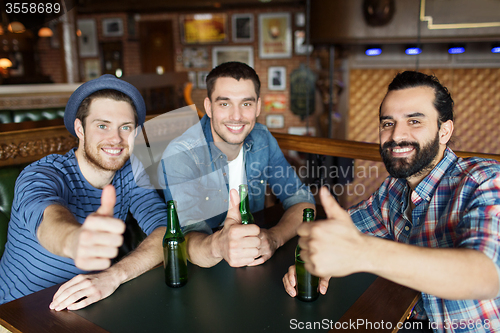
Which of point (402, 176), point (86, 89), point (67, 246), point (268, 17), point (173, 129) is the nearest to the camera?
point (67, 246)

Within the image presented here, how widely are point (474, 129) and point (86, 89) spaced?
5.43m

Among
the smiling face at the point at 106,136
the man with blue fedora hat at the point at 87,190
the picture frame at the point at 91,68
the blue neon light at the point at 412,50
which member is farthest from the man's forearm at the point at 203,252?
the picture frame at the point at 91,68

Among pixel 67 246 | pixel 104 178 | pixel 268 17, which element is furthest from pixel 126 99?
pixel 268 17

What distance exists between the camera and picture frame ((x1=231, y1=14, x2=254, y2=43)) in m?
7.40

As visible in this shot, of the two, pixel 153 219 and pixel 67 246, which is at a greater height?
pixel 67 246

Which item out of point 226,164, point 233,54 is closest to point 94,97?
point 226,164

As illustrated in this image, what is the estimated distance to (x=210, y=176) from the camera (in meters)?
1.77

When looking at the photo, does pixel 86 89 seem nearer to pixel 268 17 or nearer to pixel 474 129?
pixel 474 129

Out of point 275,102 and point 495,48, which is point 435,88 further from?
point 275,102

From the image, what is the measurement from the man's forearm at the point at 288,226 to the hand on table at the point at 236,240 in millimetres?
249

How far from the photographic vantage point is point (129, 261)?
3.91ft

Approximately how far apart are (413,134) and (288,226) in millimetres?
575

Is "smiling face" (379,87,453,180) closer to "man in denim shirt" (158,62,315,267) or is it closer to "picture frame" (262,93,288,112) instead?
"man in denim shirt" (158,62,315,267)

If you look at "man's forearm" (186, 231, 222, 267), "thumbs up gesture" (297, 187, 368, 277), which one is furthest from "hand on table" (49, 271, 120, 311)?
"thumbs up gesture" (297, 187, 368, 277)
